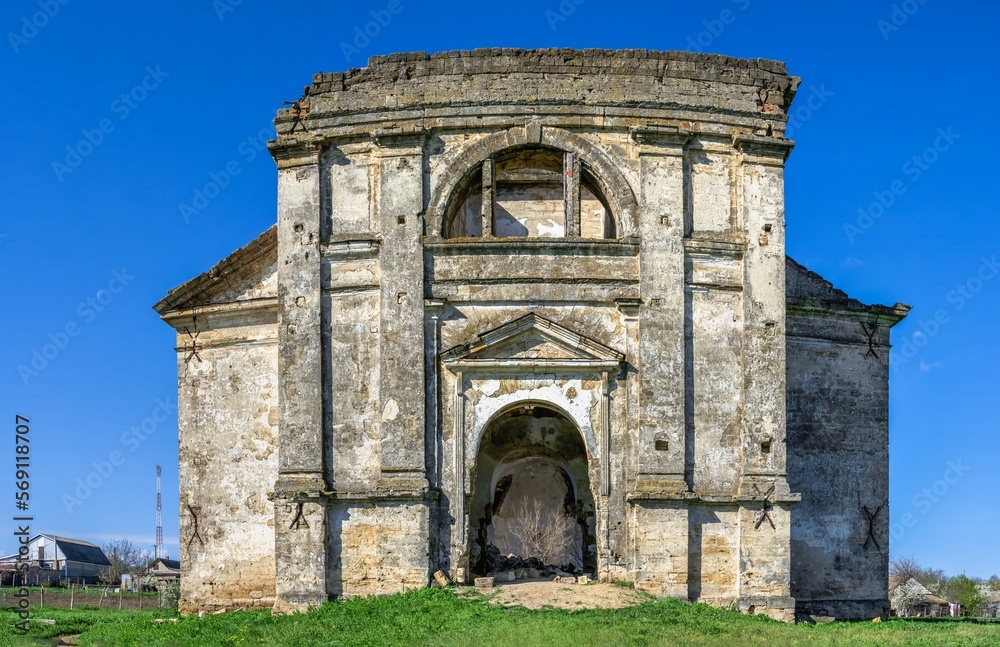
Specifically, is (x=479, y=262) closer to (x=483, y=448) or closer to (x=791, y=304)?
(x=483, y=448)

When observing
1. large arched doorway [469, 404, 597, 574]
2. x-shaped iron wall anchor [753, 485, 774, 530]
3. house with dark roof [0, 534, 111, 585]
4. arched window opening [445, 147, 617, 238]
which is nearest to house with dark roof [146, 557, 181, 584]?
house with dark roof [0, 534, 111, 585]

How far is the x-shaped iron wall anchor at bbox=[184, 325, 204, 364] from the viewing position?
806 inches

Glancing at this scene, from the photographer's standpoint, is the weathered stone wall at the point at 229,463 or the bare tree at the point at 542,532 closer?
the weathered stone wall at the point at 229,463

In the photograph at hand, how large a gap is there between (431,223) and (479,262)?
38.3 inches

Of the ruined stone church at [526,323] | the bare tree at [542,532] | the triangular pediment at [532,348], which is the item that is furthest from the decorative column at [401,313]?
the bare tree at [542,532]

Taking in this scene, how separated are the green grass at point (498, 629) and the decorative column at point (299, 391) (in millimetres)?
746

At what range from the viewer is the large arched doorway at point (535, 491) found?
782 inches

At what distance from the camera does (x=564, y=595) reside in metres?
16.7

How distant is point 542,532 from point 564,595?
209 inches

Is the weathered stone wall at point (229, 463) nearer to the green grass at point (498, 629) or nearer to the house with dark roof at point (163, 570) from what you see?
the green grass at point (498, 629)

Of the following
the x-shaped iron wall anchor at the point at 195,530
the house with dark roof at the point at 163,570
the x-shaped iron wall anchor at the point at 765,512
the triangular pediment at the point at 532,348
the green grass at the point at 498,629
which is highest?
the triangular pediment at the point at 532,348

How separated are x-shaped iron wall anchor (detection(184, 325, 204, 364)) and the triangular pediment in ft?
16.4

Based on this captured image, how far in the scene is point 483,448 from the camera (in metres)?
20.6

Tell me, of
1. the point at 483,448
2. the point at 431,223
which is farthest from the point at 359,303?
the point at 483,448
